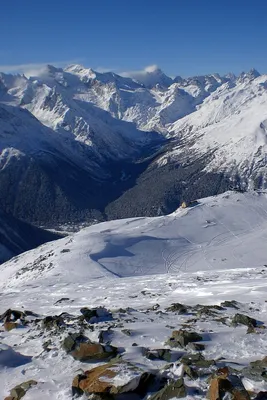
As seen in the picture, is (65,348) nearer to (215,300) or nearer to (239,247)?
(215,300)

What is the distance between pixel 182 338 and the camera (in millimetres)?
27656

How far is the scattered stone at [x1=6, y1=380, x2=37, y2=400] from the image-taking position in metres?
22.1

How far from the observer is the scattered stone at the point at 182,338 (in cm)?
2740

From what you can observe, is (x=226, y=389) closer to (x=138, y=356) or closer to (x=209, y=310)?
(x=138, y=356)

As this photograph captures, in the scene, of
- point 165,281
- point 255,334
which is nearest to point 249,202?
point 165,281

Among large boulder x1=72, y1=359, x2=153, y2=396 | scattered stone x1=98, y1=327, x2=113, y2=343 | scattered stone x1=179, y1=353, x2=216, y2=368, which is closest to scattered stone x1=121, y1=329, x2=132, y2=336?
scattered stone x1=98, y1=327, x2=113, y2=343

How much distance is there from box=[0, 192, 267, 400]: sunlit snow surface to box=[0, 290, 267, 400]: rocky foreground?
21 centimetres

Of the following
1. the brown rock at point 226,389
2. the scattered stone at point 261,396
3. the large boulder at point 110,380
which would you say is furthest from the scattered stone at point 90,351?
the scattered stone at point 261,396

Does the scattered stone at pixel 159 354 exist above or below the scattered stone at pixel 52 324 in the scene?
below

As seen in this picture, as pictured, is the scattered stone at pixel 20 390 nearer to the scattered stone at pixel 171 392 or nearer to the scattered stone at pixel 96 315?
the scattered stone at pixel 171 392

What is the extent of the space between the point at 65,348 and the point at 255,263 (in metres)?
89.1

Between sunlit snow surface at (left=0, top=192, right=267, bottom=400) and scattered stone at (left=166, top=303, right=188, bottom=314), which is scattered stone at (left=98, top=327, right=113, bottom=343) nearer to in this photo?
sunlit snow surface at (left=0, top=192, right=267, bottom=400)

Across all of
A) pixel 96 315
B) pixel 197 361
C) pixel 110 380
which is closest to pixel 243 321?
pixel 197 361

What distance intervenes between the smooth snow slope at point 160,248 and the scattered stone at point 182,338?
68636 mm
